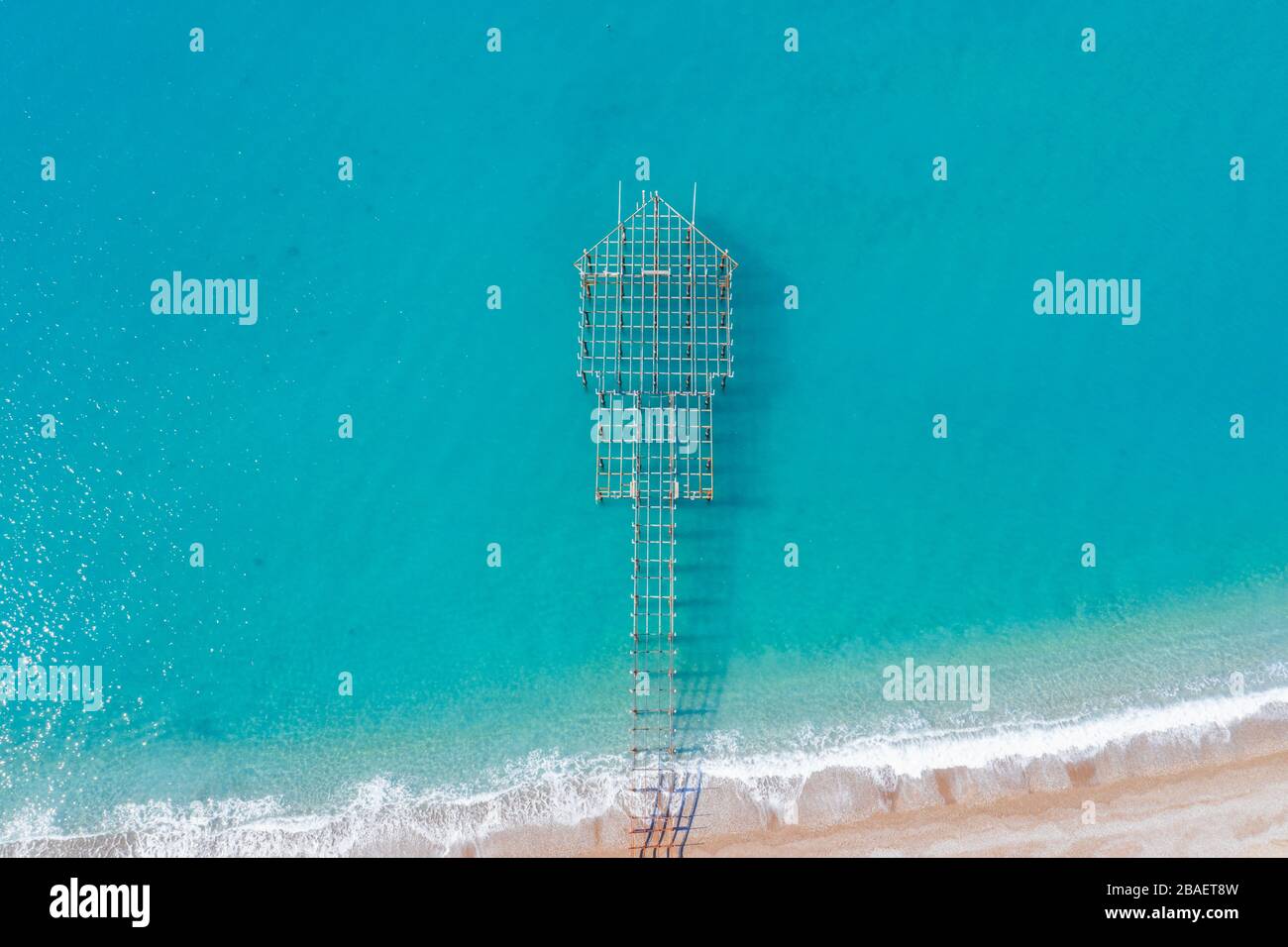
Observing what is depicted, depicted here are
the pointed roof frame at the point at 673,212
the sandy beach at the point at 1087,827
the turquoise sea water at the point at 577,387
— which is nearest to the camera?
the sandy beach at the point at 1087,827

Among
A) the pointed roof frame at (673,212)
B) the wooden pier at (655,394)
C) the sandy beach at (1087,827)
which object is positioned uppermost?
the pointed roof frame at (673,212)

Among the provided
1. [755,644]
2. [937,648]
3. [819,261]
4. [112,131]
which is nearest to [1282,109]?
[819,261]

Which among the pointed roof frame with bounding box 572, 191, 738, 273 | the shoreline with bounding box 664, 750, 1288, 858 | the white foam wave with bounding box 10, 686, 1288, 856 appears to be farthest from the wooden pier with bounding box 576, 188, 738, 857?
the shoreline with bounding box 664, 750, 1288, 858

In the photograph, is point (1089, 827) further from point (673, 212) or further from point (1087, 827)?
point (673, 212)

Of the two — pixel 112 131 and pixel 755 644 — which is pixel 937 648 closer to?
pixel 755 644

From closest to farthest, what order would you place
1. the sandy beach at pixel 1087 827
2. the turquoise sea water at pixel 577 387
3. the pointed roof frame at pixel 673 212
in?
the sandy beach at pixel 1087 827 < the pointed roof frame at pixel 673 212 < the turquoise sea water at pixel 577 387

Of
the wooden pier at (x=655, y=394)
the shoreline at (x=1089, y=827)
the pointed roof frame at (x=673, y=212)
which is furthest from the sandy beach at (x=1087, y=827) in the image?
the pointed roof frame at (x=673, y=212)

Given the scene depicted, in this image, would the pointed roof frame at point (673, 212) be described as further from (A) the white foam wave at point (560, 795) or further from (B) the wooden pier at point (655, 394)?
(A) the white foam wave at point (560, 795)
